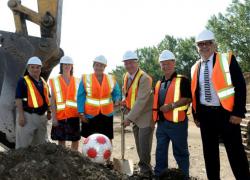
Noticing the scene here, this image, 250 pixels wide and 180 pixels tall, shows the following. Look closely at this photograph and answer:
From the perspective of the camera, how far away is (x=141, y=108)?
245 inches

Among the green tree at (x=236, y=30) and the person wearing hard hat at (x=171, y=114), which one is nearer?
the person wearing hard hat at (x=171, y=114)

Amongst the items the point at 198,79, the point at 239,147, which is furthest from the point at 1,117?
the point at 239,147

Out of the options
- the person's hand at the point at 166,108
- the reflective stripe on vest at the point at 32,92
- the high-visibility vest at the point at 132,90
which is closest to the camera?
the person's hand at the point at 166,108

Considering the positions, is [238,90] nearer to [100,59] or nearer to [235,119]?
[235,119]

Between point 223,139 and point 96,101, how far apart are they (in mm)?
2270

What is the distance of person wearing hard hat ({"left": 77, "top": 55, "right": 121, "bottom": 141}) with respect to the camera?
6.57m

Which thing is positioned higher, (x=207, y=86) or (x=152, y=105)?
(x=207, y=86)

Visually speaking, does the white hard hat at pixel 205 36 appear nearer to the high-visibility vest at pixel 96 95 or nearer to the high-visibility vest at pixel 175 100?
the high-visibility vest at pixel 175 100

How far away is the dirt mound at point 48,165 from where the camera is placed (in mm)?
4453

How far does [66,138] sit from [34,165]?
2.22 metres

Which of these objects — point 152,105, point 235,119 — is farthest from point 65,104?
point 235,119

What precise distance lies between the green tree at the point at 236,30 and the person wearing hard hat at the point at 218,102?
92.8 feet

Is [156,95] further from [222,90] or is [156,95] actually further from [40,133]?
[40,133]

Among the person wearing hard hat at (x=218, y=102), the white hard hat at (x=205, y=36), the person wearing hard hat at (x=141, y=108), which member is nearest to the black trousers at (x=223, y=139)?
the person wearing hard hat at (x=218, y=102)
